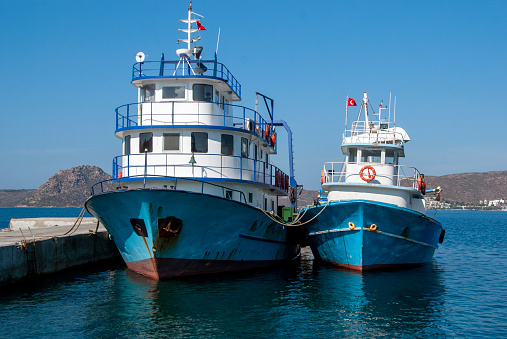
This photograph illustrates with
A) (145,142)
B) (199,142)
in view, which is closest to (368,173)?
(199,142)

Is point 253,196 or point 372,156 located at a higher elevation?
point 372,156

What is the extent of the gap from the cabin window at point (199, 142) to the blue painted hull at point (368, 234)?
5.10 metres

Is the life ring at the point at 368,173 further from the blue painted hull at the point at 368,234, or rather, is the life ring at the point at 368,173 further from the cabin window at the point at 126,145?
the cabin window at the point at 126,145

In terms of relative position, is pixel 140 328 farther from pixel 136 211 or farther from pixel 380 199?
pixel 380 199

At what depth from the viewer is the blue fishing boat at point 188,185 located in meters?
16.8

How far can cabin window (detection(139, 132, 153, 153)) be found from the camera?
19.6 metres

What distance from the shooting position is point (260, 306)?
14789mm

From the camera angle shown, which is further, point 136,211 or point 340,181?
point 340,181

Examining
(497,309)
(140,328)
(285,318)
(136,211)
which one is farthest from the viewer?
(136,211)

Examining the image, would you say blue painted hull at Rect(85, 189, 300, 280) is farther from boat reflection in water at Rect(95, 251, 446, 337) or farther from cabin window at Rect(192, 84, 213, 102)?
cabin window at Rect(192, 84, 213, 102)

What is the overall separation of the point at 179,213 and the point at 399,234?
906cm

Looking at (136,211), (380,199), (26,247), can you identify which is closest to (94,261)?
(26,247)

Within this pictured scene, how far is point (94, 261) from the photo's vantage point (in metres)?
22.7

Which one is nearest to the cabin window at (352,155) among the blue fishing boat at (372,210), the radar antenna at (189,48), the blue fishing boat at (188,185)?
the blue fishing boat at (372,210)
